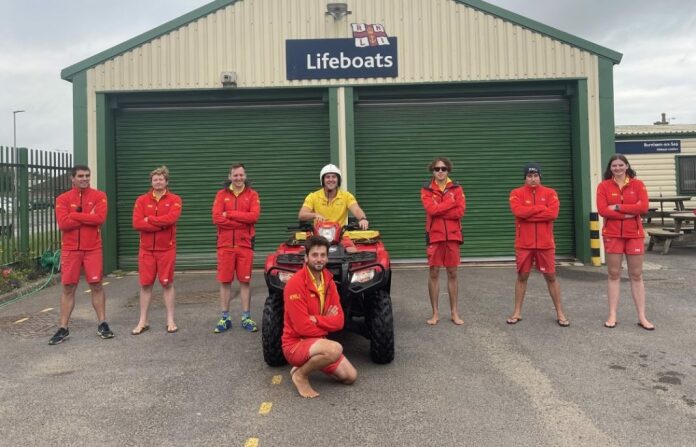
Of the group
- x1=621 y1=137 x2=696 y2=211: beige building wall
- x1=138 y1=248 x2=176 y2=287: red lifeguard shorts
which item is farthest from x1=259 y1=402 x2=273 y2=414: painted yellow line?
x1=621 y1=137 x2=696 y2=211: beige building wall

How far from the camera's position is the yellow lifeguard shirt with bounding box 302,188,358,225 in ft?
16.8

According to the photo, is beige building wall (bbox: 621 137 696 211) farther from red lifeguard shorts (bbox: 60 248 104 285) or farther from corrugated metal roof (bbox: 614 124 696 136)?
red lifeguard shorts (bbox: 60 248 104 285)

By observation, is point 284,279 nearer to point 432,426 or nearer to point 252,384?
point 252,384

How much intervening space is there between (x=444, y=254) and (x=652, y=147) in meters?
16.7

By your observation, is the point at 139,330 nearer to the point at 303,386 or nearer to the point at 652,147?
the point at 303,386

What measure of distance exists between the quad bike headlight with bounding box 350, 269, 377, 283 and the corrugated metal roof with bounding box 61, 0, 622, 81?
755cm

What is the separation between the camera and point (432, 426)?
3.19m

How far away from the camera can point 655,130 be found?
18.8 m

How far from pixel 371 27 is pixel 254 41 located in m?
2.34

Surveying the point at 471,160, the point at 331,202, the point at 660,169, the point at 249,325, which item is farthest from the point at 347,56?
the point at 660,169

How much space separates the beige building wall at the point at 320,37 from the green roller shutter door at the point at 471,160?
811 mm

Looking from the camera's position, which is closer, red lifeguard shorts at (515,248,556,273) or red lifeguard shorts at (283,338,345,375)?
red lifeguard shorts at (283,338,345,375)

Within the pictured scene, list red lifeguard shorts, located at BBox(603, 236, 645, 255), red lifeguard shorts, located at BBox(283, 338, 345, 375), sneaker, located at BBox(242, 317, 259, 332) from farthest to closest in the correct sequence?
sneaker, located at BBox(242, 317, 259, 332) → red lifeguard shorts, located at BBox(603, 236, 645, 255) → red lifeguard shorts, located at BBox(283, 338, 345, 375)

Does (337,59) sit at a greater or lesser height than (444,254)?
greater
